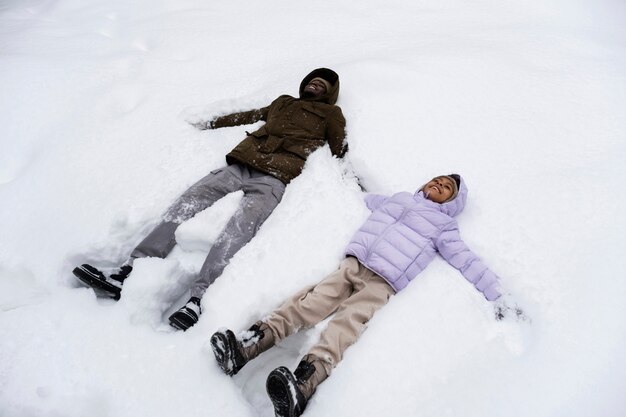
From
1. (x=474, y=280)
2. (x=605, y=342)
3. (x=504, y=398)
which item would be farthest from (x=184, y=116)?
(x=605, y=342)

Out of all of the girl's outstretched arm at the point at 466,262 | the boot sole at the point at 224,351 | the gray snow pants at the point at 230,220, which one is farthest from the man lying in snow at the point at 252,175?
the girl's outstretched arm at the point at 466,262

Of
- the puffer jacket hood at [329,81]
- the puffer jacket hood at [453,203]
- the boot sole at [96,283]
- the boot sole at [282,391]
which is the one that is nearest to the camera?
the boot sole at [282,391]

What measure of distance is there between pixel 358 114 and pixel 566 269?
6.59ft

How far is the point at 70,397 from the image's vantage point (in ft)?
5.68

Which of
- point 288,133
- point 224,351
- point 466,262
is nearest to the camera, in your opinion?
point 224,351

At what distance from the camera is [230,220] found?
2545 millimetres

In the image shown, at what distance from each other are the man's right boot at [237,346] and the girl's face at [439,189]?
1.43 m

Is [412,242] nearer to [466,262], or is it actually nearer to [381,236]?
[381,236]

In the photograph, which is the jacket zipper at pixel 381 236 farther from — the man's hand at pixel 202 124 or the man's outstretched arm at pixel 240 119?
the man's hand at pixel 202 124

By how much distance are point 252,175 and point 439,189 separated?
142 centimetres

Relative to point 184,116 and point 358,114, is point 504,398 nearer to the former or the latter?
point 358,114

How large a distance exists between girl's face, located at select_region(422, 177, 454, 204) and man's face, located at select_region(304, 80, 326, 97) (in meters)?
1.35

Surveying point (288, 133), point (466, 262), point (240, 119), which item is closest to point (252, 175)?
point (288, 133)

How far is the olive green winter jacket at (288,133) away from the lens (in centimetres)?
295
